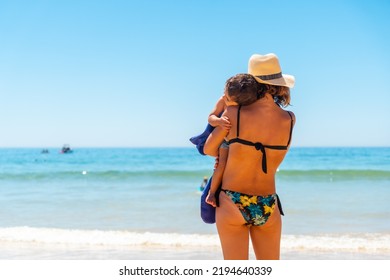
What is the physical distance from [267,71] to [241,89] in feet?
0.64

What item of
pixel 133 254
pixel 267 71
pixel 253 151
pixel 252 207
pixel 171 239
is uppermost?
pixel 267 71

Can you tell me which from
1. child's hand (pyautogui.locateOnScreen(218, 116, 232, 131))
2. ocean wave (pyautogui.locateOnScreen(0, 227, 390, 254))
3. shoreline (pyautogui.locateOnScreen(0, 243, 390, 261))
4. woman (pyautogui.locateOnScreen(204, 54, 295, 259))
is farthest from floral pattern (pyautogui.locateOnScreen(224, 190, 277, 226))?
ocean wave (pyautogui.locateOnScreen(0, 227, 390, 254))

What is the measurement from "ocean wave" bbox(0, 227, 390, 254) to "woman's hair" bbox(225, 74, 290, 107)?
464cm

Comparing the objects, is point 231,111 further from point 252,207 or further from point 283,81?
point 252,207

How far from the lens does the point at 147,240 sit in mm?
7637

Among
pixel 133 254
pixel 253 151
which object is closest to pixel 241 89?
Result: pixel 253 151

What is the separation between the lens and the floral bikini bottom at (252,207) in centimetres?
259

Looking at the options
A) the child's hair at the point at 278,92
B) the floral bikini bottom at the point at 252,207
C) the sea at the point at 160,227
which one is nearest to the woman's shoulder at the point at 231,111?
the child's hair at the point at 278,92

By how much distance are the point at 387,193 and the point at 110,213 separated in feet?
29.3

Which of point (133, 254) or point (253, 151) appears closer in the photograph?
point (253, 151)

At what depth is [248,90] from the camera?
2.50 m

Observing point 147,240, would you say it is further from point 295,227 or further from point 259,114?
point 259,114

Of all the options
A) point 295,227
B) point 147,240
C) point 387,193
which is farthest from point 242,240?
point 387,193

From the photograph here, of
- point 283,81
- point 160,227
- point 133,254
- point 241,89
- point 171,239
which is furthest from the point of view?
point 160,227
